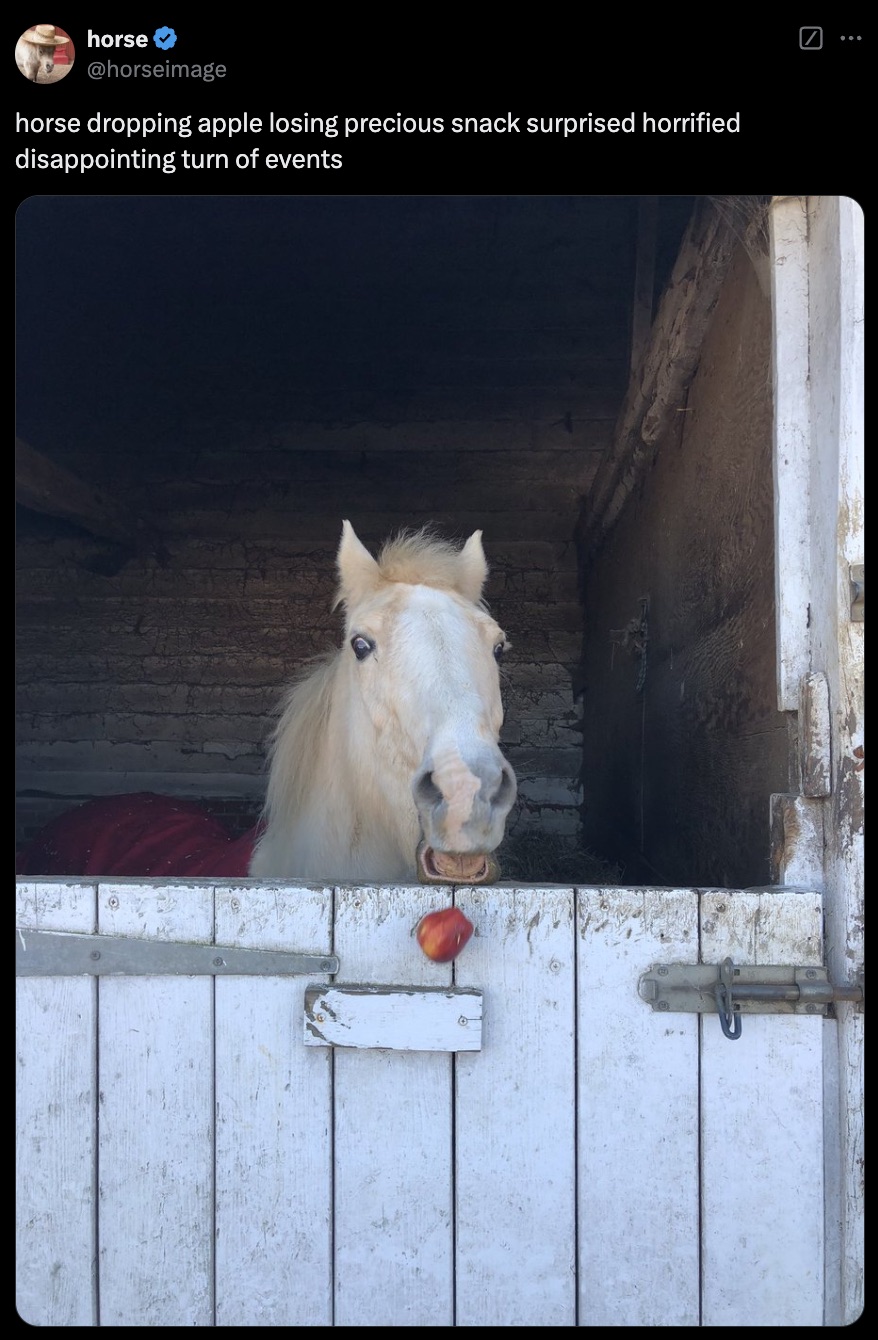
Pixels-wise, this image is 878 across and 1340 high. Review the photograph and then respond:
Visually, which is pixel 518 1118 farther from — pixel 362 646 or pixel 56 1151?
pixel 362 646

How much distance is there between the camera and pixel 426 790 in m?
1.70

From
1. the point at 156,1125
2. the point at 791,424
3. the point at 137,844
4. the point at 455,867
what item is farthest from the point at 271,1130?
the point at 137,844

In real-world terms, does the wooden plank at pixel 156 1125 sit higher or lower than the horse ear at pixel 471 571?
lower

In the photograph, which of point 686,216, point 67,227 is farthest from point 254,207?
point 686,216

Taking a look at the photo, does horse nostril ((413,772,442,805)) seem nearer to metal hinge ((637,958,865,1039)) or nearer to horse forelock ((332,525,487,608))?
metal hinge ((637,958,865,1039))

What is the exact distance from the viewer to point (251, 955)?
1.55 m

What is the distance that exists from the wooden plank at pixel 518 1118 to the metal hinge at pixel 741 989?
0.16m

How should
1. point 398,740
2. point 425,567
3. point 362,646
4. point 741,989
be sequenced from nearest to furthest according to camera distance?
point 741,989
point 398,740
point 362,646
point 425,567

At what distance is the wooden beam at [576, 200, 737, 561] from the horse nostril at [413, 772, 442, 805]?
5.23 feet

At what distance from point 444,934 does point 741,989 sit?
0.51 m

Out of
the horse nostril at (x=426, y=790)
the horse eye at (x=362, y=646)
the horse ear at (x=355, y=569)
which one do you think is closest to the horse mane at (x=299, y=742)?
the horse ear at (x=355, y=569)

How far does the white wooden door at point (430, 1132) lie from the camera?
1.50 m

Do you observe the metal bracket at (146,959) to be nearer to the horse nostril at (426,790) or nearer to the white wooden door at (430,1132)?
the white wooden door at (430,1132)
